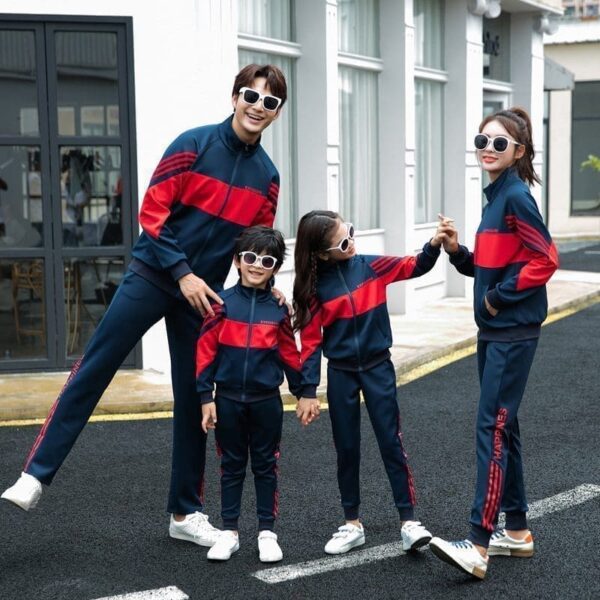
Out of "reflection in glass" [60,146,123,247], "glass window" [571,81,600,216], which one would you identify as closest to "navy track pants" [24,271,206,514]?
"reflection in glass" [60,146,123,247]

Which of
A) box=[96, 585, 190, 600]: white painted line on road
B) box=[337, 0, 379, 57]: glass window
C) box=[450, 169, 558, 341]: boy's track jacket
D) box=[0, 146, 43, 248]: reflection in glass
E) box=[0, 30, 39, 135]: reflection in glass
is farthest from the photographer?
box=[337, 0, 379, 57]: glass window

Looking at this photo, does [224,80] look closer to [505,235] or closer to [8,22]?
[8,22]

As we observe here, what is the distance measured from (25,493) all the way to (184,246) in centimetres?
121

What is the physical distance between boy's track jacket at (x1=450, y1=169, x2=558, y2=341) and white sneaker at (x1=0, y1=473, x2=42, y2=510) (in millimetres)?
1944

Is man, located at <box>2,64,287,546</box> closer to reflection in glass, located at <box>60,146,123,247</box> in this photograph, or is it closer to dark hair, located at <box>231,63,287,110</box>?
dark hair, located at <box>231,63,287,110</box>

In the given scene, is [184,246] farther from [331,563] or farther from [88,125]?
[88,125]

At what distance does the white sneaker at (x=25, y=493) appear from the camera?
4.66 metres

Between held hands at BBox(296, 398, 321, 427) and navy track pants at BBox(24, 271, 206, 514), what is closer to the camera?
held hands at BBox(296, 398, 321, 427)

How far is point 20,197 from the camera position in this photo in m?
8.92

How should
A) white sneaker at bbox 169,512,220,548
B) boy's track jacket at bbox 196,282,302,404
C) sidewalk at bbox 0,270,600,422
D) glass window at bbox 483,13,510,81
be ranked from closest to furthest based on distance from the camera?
boy's track jacket at bbox 196,282,302,404 → white sneaker at bbox 169,512,220,548 → sidewalk at bbox 0,270,600,422 → glass window at bbox 483,13,510,81

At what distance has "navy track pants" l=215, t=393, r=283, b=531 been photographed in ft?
15.6

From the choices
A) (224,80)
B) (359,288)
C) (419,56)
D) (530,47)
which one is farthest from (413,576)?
(530,47)

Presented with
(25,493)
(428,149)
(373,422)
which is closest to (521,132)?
(373,422)

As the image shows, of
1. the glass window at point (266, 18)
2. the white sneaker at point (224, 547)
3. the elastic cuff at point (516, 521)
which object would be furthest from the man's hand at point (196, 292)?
the glass window at point (266, 18)
